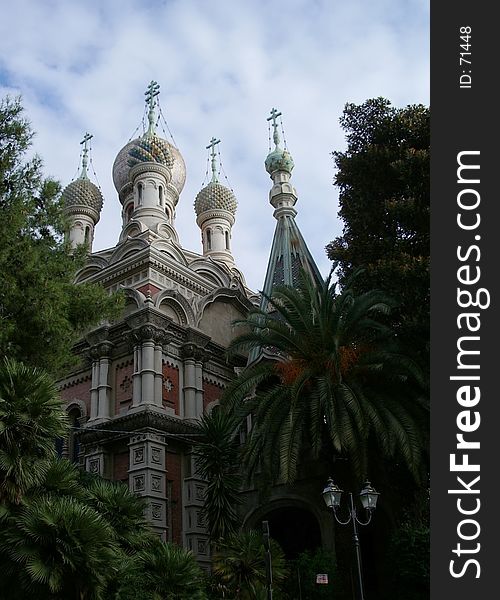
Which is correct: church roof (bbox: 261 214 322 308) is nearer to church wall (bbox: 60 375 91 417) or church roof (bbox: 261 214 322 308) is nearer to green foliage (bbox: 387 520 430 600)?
church wall (bbox: 60 375 91 417)

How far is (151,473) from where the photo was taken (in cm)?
1820

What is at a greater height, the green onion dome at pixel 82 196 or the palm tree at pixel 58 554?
the green onion dome at pixel 82 196

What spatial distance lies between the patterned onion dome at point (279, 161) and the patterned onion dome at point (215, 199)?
12.1 ft

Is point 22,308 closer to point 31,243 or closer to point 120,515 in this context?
point 31,243

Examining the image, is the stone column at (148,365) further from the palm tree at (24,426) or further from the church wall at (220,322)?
the palm tree at (24,426)

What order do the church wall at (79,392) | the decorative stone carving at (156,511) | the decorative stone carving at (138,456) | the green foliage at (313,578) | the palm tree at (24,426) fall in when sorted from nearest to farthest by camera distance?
the palm tree at (24,426) → the green foliage at (313,578) → the decorative stone carving at (156,511) → the decorative stone carving at (138,456) → the church wall at (79,392)

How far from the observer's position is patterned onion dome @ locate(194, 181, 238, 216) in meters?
30.6

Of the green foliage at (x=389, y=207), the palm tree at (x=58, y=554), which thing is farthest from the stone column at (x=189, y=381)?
the palm tree at (x=58, y=554)

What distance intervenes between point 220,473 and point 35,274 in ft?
22.2

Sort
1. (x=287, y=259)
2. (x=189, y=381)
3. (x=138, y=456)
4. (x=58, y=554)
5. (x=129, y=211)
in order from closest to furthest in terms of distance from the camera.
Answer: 1. (x=58, y=554)
2. (x=138, y=456)
3. (x=189, y=381)
4. (x=287, y=259)
5. (x=129, y=211)

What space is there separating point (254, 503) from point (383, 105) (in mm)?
11034

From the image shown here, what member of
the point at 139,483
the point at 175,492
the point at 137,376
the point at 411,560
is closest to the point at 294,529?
the point at 175,492

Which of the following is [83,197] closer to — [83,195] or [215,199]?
[83,195]

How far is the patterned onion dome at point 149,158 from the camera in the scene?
27328mm
